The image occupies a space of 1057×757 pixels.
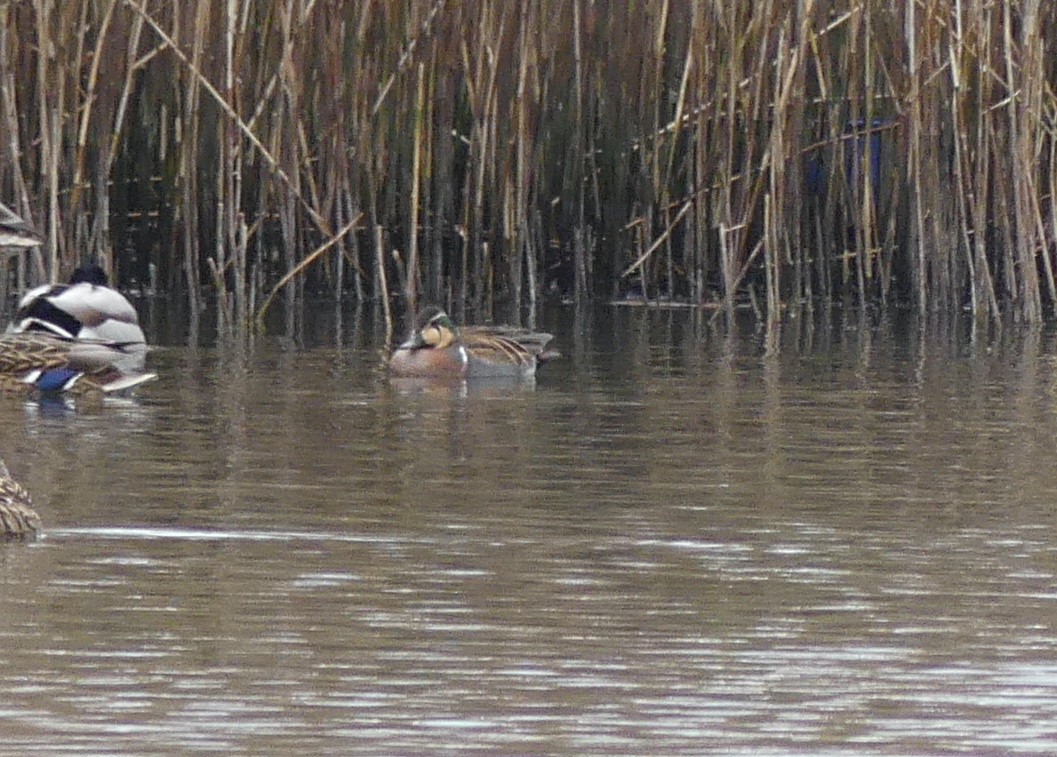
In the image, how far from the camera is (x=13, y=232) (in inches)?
436

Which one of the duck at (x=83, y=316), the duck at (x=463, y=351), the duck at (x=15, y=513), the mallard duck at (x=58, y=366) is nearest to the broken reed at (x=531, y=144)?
the duck at (x=83, y=316)

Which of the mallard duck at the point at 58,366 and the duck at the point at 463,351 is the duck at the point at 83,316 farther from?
the duck at the point at 463,351

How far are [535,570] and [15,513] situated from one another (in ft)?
3.66

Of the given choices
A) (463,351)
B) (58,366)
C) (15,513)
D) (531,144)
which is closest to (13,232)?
(58,366)

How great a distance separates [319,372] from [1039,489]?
361 cm

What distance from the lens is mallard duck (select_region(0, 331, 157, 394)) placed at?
9.74 meters

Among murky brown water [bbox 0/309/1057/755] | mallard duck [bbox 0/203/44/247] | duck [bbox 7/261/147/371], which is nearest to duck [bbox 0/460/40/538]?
murky brown water [bbox 0/309/1057/755]

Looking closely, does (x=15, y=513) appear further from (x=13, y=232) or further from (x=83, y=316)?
(x=13, y=232)

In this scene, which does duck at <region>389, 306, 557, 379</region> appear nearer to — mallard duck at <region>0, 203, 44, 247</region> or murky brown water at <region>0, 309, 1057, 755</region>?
murky brown water at <region>0, 309, 1057, 755</region>

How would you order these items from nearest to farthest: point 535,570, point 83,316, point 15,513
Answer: point 535,570 < point 15,513 < point 83,316

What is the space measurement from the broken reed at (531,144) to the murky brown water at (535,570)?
7.96ft

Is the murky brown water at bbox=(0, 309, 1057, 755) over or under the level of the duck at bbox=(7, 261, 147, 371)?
under

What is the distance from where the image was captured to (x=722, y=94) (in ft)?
41.4

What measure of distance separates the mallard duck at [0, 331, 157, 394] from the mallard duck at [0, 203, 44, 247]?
42.9 inches
